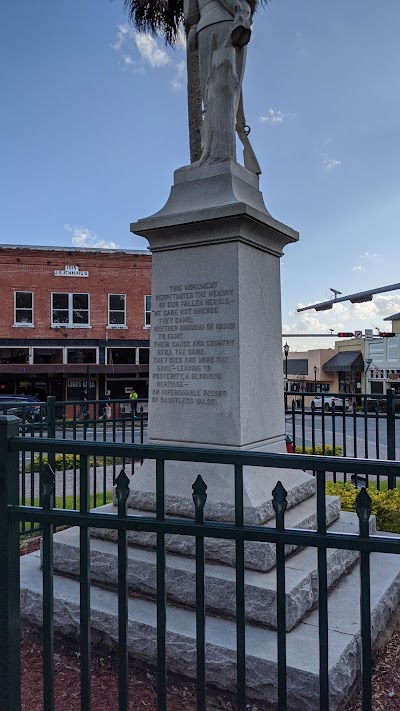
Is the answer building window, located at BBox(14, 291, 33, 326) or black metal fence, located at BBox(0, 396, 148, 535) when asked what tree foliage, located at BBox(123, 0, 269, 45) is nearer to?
black metal fence, located at BBox(0, 396, 148, 535)

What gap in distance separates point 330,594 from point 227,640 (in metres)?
0.83

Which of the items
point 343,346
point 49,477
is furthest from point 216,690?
point 343,346

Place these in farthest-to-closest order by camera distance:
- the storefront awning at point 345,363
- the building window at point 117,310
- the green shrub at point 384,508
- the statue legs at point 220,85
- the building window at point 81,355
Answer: the storefront awning at point 345,363, the building window at point 117,310, the building window at point 81,355, the green shrub at point 384,508, the statue legs at point 220,85

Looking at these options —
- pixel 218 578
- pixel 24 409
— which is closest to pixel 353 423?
pixel 24 409

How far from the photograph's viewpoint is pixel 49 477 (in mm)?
1999

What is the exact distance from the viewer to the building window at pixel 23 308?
91.2 feet

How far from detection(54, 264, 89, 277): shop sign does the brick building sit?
0.05 metres

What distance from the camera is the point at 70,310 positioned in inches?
1129

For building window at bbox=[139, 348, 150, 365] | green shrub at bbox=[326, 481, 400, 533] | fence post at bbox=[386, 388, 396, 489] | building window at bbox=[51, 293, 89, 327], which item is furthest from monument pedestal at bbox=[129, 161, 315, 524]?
building window at bbox=[139, 348, 150, 365]

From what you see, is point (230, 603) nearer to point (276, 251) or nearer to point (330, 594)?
point (330, 594)

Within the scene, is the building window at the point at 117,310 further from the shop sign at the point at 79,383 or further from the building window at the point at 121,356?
the shop sign at the point at 79,383

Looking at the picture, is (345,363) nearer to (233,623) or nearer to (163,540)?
(233,623)

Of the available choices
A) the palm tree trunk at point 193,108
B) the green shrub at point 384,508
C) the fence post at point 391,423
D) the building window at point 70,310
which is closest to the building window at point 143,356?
the building window at point 70,310

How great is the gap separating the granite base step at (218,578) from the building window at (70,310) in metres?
25.9
